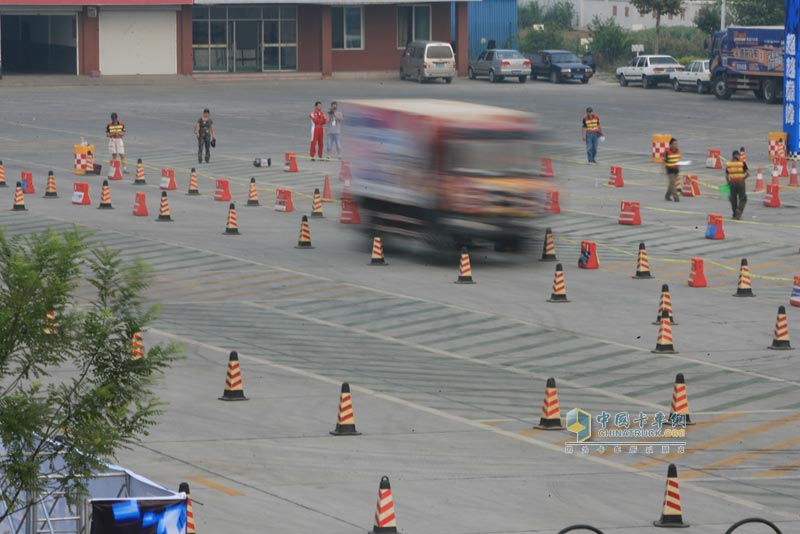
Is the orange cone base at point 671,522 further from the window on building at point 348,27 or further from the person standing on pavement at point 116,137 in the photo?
the window on building at point 348,27

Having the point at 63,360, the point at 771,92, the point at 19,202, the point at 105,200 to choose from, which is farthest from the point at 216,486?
the point at 771,92

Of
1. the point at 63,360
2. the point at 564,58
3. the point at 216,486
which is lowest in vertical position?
the point at 216,486

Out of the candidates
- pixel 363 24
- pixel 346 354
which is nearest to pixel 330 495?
pixel 346 354

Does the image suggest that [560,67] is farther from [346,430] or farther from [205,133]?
[346,430]

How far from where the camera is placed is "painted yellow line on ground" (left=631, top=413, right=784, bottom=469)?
1798 centimetres

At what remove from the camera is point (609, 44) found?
92.7m

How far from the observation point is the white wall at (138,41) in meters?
77.9

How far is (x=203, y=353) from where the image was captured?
23.4 m

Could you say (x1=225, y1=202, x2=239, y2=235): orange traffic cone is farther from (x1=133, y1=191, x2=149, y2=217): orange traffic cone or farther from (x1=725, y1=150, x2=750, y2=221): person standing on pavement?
(x1=725, y1=150, x2=750, y2=221): person standing on pavement

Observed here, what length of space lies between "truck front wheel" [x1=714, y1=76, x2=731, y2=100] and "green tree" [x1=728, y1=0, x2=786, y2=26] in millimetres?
13736

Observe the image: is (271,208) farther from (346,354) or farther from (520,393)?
(520,393)

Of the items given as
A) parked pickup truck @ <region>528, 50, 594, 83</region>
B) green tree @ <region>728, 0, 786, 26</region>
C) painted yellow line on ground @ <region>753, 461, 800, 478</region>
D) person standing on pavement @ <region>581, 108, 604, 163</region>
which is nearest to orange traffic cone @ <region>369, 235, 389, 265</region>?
painted yellow line on ground @ <region>753, 461, 800, 478</region>

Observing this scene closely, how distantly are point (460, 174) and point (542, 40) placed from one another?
69.0m

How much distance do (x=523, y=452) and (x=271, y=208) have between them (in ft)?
73.1
